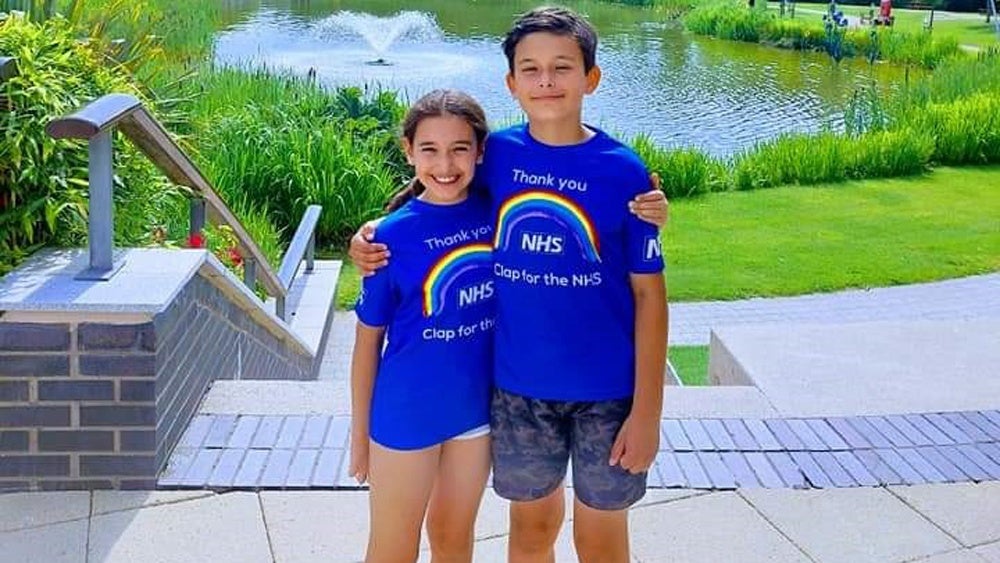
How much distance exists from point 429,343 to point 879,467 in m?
1.80

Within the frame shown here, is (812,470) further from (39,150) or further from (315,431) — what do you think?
(39,150)

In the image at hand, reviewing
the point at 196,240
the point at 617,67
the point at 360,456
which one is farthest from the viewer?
the point at 617,67

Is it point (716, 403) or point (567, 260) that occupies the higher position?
point (567, 260)

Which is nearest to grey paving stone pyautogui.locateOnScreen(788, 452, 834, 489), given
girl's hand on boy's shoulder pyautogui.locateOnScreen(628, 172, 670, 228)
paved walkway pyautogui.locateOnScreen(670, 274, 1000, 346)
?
girl's hand on boy's shoulder pyautogui.locateOnScreen(628, 172, 670, 228)

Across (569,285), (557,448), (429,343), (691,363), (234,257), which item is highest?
(569,285)

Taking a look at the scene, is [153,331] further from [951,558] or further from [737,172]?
[737,172]

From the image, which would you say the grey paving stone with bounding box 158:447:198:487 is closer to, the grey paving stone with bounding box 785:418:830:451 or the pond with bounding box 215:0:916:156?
the grey paving stone with bounding box 785:418:830:451

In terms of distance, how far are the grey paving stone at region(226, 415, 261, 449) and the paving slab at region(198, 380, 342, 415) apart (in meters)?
0.06

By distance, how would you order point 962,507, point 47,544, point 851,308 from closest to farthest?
1. point 47,544
2. point 962,507
3. point 851,308

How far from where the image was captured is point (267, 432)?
11.2 ft

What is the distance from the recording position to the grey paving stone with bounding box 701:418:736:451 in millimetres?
3459

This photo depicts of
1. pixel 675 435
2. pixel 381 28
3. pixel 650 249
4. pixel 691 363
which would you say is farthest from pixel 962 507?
pixel 381 28

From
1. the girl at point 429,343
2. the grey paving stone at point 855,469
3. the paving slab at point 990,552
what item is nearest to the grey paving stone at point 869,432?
the grey paving stone at point 855,469

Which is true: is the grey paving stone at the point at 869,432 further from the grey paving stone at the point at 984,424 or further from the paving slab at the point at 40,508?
the paving slab at the point at 40,508
